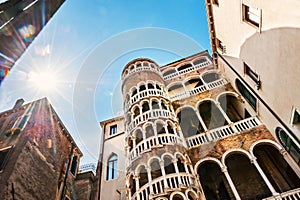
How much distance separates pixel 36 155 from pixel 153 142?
365 inches

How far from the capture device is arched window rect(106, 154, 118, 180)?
1722cm

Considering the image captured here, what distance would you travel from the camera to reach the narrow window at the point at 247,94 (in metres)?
13.7

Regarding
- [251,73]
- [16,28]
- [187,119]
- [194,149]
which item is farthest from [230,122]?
[16,28]

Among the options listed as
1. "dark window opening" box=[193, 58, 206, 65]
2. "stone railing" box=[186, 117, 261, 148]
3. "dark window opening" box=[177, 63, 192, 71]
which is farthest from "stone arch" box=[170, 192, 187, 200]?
"dark window opening" box=[193, 58, 206, 65]

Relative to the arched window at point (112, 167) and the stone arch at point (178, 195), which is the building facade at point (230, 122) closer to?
the stone arch at point (178, 195)

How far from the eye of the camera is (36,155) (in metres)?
14.9

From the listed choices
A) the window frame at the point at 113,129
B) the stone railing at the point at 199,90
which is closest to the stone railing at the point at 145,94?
the stone railing at the point at 199,90

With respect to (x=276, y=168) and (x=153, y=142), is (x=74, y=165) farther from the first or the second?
(x=276, y=168)

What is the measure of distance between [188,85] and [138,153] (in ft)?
33.4

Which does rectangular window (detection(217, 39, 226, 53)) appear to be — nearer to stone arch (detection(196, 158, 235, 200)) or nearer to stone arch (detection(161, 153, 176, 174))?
stone arch (detection(196, 158, 235, 200))

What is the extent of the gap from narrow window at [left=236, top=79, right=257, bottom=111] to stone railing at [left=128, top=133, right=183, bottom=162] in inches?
227

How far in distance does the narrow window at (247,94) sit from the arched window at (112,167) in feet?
40.8

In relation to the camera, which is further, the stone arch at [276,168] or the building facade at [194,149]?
the stone arch at [276,168]

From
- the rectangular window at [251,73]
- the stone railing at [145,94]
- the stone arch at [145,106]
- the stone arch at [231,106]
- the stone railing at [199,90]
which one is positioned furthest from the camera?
the stone railing at [199,90]
